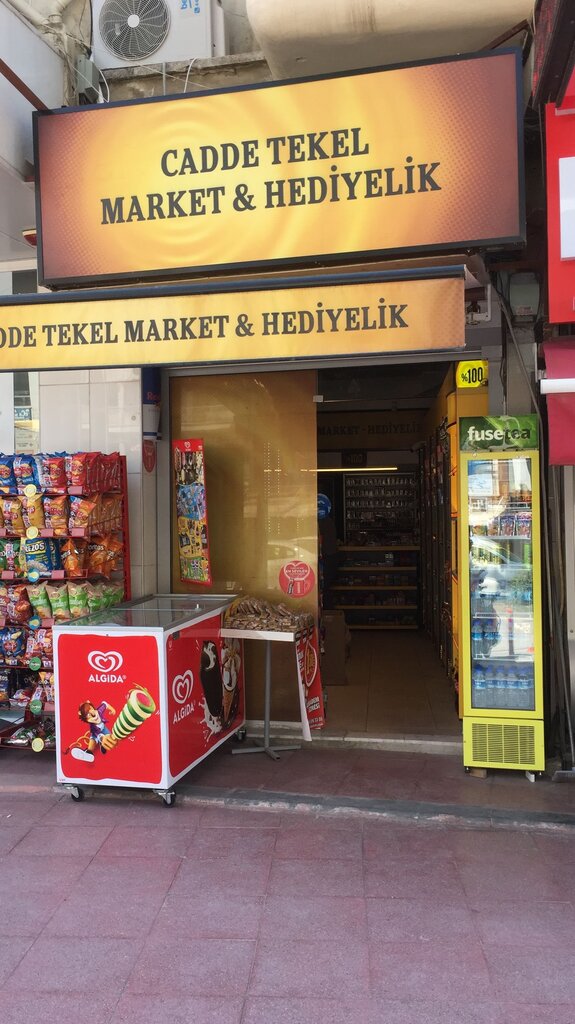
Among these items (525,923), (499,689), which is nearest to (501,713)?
(499,689)

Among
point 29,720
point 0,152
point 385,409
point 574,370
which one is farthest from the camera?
point 385,409

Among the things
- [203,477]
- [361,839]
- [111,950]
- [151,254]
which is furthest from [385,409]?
[111,950]

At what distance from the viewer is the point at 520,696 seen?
532cm

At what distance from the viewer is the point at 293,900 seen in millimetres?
3822

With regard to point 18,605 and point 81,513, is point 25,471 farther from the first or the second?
point 18,605

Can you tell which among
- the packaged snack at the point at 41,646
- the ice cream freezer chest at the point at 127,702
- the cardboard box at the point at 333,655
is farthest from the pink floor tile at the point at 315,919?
the cardboard box at the point at 333,655

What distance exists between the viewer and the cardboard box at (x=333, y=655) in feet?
26.0

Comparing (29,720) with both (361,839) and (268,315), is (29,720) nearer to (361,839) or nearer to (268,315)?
(361,839)

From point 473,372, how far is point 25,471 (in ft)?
11.3

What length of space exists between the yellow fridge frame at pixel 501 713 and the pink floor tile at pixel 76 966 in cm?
276

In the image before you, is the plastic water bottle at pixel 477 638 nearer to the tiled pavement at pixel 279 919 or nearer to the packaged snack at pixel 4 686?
the tiled pavement at pixel 279 919

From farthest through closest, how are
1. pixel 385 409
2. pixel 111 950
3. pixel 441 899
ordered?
pixel 385 409, pixel 441 899, pixel 111 950

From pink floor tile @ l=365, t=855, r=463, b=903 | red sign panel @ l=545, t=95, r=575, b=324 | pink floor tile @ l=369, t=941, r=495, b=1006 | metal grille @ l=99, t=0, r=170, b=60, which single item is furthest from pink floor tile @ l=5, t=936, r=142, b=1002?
metal grille @ l=99, t=0, r=170, b=60

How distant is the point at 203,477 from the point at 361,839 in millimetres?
3079
